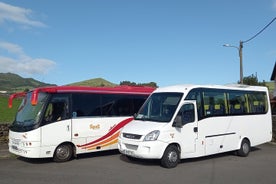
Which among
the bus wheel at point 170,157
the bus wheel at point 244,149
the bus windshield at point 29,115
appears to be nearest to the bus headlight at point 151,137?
the bus wheel at point 170,157

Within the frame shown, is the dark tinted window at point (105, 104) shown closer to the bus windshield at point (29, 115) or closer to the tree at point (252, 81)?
the bus windshield at point (29, 115)

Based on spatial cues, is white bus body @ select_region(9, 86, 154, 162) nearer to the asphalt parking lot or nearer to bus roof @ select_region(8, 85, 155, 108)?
bus roof @ select_region(8, 85, 155, 108)

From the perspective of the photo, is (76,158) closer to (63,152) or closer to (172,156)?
(63,152)

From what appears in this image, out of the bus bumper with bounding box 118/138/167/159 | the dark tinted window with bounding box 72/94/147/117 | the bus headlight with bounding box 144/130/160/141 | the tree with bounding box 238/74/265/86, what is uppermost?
the tree with bounding box 238/74/265/86

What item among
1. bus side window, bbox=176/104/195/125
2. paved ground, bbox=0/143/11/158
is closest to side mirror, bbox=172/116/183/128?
bus side window, bbox=176/104/195/125

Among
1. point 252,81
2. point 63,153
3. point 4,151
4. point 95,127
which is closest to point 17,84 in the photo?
point 252,81

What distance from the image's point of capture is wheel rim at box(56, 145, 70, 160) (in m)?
12.4

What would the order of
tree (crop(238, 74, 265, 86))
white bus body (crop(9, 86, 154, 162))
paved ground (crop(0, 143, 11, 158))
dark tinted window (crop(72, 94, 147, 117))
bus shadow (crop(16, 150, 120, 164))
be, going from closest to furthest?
white bus body (crop(9, 86, 154, 162)) < bus shadow (crop(16, 150, 120, 164)) < dark tinted window (crop(72, 94, 147, 117)) < paved ground (crop(0, 143, 11, 158)) < tree (crop(238, 74, 265, 86))

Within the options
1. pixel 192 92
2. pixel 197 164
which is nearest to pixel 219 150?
pixel 197 164

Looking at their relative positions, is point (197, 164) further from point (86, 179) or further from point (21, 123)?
Result: point (21, 123)

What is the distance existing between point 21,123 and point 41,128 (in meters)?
0.96

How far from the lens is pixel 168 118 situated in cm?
1157

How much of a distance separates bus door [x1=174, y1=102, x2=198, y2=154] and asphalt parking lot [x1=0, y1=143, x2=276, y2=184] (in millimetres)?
639

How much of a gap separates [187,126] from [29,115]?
541cm
